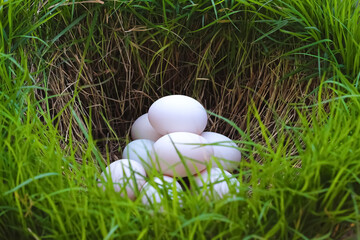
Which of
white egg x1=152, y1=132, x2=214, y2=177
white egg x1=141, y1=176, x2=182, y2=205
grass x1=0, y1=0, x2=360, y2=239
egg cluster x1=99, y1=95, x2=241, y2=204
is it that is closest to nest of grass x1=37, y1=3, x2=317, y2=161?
grass x1=0, y1=0, x2=360, y2=239

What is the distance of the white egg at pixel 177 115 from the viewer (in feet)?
3.79

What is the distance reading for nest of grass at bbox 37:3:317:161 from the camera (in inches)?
49.1

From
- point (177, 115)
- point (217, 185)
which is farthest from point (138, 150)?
point (217, 185)

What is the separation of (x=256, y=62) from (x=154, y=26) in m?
0.24

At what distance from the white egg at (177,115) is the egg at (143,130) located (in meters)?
0.08

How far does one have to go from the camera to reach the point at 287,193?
2.76 ft

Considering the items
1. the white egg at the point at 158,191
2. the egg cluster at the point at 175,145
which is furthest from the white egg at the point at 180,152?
the white egg at the point at 158,191

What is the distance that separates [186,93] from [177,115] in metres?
0.22

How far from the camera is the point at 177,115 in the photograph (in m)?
1.15

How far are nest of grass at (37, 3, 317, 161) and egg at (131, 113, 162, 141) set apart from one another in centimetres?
3

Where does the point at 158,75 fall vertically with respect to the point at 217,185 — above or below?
above

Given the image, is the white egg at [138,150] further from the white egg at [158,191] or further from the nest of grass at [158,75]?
the white egg at [158,191]

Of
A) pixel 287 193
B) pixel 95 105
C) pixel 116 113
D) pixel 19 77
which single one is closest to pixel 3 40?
pixel 19 77

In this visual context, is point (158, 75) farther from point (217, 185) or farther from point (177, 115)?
point (217, 185)
